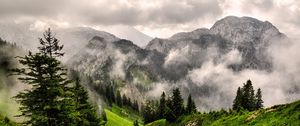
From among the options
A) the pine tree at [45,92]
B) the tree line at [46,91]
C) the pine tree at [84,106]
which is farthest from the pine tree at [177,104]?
the pine tree at [45,92]

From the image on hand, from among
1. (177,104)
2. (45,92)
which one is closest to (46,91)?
(45,92)

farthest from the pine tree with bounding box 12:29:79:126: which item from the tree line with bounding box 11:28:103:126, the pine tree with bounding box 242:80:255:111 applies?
the pine tree with bounding box 242:80:255:111

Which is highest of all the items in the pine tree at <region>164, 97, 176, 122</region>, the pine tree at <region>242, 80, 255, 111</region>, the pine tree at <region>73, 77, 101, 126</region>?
the pine tree at <region>73, 77, 101, 126</region>

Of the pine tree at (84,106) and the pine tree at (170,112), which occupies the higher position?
the pine tree at (84,106)

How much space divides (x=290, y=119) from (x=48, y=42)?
26.5 m

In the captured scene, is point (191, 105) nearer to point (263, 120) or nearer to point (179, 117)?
point (179, 117)

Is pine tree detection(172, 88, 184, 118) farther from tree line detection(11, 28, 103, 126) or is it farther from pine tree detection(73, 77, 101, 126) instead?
tree line detection(11, 28, 103, 126)

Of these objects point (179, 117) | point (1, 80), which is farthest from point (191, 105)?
point (1, 80)

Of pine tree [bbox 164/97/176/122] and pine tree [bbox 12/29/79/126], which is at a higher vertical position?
pine tree [bbox 12/29/79/126]

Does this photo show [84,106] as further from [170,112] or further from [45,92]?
[170,112]

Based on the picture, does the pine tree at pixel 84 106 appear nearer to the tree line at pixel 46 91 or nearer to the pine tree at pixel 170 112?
the tree line at pixel 46 91

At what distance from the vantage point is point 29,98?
29.2 meters

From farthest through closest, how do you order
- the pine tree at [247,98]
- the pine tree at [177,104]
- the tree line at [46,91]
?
the pine tree at [177,104], the pine tree at [247,98], the tree line at [46,91]

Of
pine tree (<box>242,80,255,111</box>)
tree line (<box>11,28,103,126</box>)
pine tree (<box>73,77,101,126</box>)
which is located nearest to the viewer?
tree line (<box>11,28,103,126</box>)
